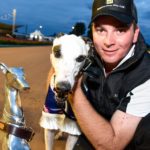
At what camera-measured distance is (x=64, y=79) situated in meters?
1.63

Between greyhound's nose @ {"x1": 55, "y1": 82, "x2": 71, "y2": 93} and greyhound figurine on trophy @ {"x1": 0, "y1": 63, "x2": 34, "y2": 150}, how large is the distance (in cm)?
23

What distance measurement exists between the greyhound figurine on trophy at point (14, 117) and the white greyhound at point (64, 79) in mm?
252

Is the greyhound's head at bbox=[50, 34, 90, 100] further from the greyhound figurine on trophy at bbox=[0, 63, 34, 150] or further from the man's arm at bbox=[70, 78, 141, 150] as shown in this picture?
the greyhound figurine on trophy at bbox=[0, 63, 34, 150]

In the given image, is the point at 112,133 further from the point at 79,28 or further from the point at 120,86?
→ the point at 79,28

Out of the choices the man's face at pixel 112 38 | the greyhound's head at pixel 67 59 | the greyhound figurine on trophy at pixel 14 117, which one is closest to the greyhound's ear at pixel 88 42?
the greyhound's head at pixel 67 59

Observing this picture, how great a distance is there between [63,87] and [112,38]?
11.7 inches

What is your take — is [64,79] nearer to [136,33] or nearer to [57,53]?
[57,53]

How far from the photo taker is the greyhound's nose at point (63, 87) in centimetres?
157

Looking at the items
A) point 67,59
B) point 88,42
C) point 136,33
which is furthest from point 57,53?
point 136,33

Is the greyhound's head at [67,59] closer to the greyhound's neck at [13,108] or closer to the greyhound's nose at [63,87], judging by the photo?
the greyhound's nose at [63,87]

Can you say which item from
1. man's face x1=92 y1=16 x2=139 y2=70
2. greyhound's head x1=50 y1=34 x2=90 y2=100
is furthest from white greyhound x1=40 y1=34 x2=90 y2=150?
man's face x1=92 y1=16 x2=139 y2=70

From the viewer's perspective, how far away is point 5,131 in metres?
1.33

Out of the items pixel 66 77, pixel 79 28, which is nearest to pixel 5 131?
pixel 66 77

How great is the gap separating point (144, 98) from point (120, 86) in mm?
128
